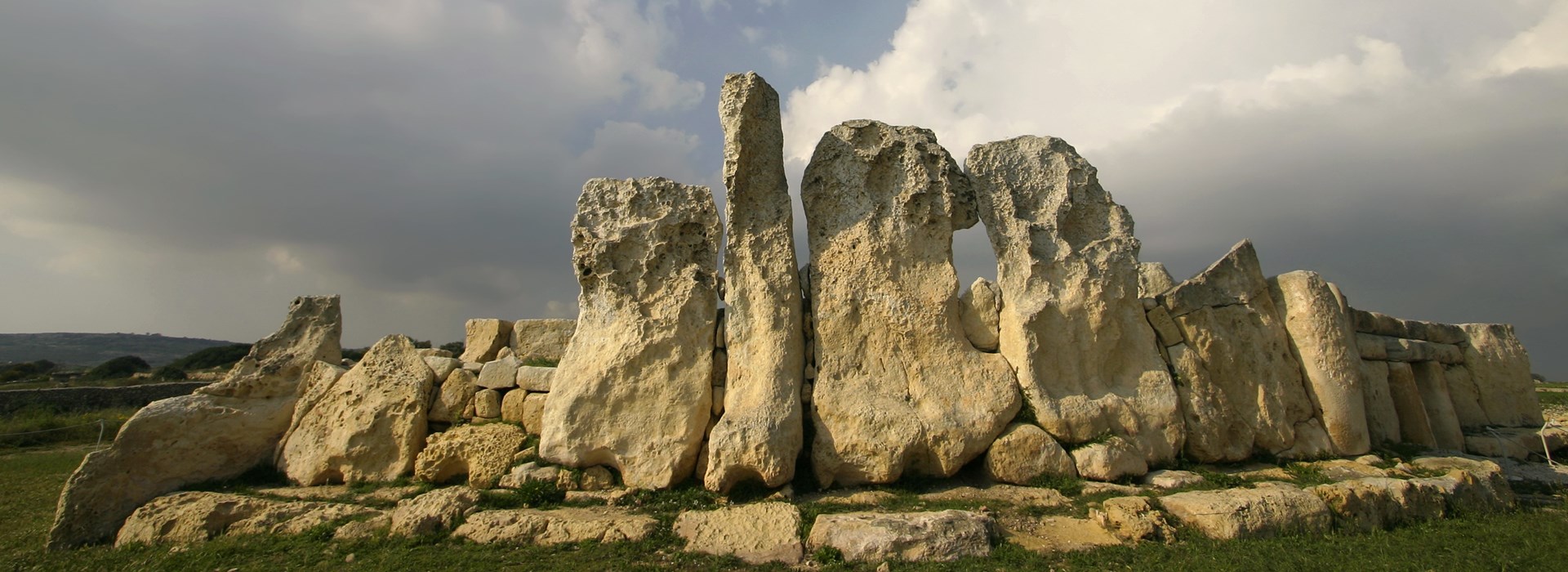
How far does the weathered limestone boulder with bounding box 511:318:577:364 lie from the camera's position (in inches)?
434

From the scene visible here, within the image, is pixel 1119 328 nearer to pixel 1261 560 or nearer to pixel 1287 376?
pixel 1287 376

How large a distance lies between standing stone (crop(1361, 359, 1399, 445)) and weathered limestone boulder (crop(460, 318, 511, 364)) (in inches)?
474

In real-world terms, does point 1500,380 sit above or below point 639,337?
below

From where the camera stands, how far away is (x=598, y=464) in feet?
27.1

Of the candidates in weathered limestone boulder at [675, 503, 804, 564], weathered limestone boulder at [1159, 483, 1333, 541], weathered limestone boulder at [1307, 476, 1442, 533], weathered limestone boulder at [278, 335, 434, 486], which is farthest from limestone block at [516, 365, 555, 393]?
weathered limestone boulder at [1307, 476, 1442, 533]

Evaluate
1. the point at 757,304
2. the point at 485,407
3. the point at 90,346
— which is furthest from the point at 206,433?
the point at 90,346

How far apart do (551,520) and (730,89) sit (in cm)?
537

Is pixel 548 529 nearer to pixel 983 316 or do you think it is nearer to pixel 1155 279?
pixel 983 316

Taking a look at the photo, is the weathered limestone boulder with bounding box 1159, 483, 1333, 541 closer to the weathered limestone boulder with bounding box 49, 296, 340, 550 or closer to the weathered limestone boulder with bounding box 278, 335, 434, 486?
the weathered limestone boulder with bounding box 278, 335, 434, 486

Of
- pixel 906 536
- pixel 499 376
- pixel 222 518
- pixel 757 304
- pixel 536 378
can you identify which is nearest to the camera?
pixel 906 536

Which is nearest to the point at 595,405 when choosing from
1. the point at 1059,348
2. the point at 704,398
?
the point at 704,398

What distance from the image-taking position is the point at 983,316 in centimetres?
947

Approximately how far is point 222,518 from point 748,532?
523 cm

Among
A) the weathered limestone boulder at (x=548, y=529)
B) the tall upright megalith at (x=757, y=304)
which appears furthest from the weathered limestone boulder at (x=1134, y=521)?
the weathered limestone boulder at (x=548, y=529)
